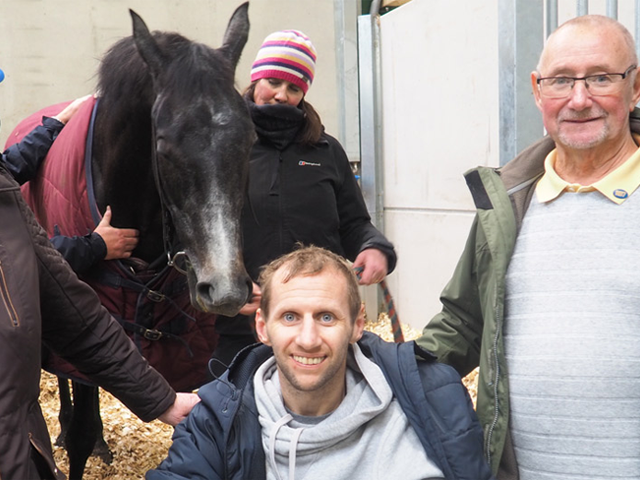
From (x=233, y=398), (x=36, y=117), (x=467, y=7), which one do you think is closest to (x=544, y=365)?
(x=233, y=398)

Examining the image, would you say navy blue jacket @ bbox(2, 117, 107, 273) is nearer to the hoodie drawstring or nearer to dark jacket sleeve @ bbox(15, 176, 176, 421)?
dark jacket sleeve @ bbox(15, 176, 176, 421)

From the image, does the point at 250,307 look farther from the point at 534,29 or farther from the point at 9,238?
the point at 534,29

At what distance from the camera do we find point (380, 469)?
1516mm

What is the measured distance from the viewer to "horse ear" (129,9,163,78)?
7.98 feet

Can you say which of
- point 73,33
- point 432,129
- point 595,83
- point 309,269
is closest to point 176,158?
point 309,269

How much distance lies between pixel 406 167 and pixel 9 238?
420 cm

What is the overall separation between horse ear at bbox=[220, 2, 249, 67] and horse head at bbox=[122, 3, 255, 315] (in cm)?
12

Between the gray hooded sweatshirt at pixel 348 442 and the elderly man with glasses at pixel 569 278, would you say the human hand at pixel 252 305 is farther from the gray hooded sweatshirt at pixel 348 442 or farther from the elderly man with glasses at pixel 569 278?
the elderly man with glasses at pixel 569 278

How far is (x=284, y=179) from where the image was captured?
269 centimetres

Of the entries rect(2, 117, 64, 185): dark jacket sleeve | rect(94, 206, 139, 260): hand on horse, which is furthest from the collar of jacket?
rect(2, 117, 64, 185): dark jacket sleeve

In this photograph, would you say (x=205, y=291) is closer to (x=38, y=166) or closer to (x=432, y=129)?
(x=38, y=166)

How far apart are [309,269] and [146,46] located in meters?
1.19

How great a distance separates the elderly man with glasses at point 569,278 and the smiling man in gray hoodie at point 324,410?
13 cm

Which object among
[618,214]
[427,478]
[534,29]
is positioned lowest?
[427,478]
